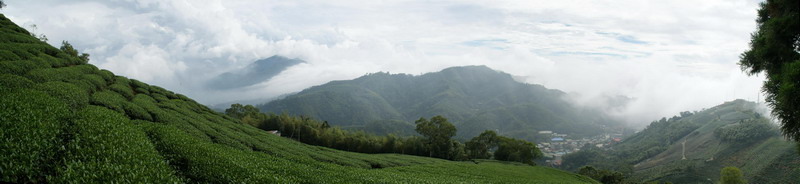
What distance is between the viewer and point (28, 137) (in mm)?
11953

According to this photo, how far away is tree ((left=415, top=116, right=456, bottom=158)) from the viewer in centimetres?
9012

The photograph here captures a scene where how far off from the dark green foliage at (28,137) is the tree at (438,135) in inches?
3052

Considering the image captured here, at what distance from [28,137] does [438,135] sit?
84.6 m

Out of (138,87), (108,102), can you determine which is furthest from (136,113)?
(138,87)

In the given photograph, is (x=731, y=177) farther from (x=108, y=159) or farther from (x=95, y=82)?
(x=95, y=82)

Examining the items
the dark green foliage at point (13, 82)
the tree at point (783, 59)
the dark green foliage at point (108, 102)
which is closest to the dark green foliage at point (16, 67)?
the dark green foliage at point (13, 82)

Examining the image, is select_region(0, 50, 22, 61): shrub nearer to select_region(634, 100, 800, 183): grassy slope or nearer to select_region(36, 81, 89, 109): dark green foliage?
select_region(36, 81, 89, 109): dark green foliage

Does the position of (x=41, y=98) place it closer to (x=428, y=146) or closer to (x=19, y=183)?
(x=19, y=183)

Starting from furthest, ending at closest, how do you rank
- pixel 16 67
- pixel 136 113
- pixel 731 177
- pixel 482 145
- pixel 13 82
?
pixel 482 145
pixel 731 177
pixel 16 67
pixel 136 113
pixel 13 82

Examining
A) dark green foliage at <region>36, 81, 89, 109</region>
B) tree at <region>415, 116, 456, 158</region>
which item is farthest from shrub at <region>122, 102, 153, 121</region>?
tree at <region>415, 116, 456, 158</region>

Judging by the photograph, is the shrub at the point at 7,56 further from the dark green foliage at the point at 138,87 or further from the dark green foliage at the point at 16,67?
the dark green foliage at the point at 138,87

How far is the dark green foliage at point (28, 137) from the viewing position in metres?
9.84

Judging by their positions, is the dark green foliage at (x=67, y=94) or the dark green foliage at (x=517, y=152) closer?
the dark green foliage at (x=67, y=94)

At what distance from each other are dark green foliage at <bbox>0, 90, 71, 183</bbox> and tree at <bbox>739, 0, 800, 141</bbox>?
21.5 m
